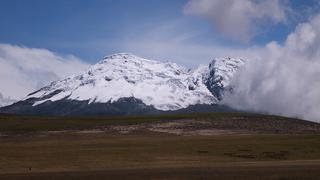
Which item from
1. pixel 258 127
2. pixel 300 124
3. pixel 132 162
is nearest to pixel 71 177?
pixel 132 162

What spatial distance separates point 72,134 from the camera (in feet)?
393

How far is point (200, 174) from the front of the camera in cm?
5247

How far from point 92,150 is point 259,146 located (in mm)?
27517

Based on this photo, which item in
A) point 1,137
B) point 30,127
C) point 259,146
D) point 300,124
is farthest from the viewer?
point 300,124

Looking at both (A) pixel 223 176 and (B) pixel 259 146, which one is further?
(B) pixel 259 146

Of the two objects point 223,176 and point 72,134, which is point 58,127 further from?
point 223,176

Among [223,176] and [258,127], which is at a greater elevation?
[258,127]

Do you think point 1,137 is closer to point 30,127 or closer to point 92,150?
point 30,127

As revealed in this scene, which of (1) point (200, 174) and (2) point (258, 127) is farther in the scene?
(2) point (258, 127)

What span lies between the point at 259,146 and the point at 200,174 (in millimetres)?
40624

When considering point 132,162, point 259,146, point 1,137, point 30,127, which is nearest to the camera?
point 132,162

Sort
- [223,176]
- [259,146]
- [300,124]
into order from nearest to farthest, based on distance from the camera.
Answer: [223,176], [259,146], [300,124]

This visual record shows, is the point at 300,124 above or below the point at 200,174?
above

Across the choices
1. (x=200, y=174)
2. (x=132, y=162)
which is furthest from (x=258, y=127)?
(x=200, y=174)
